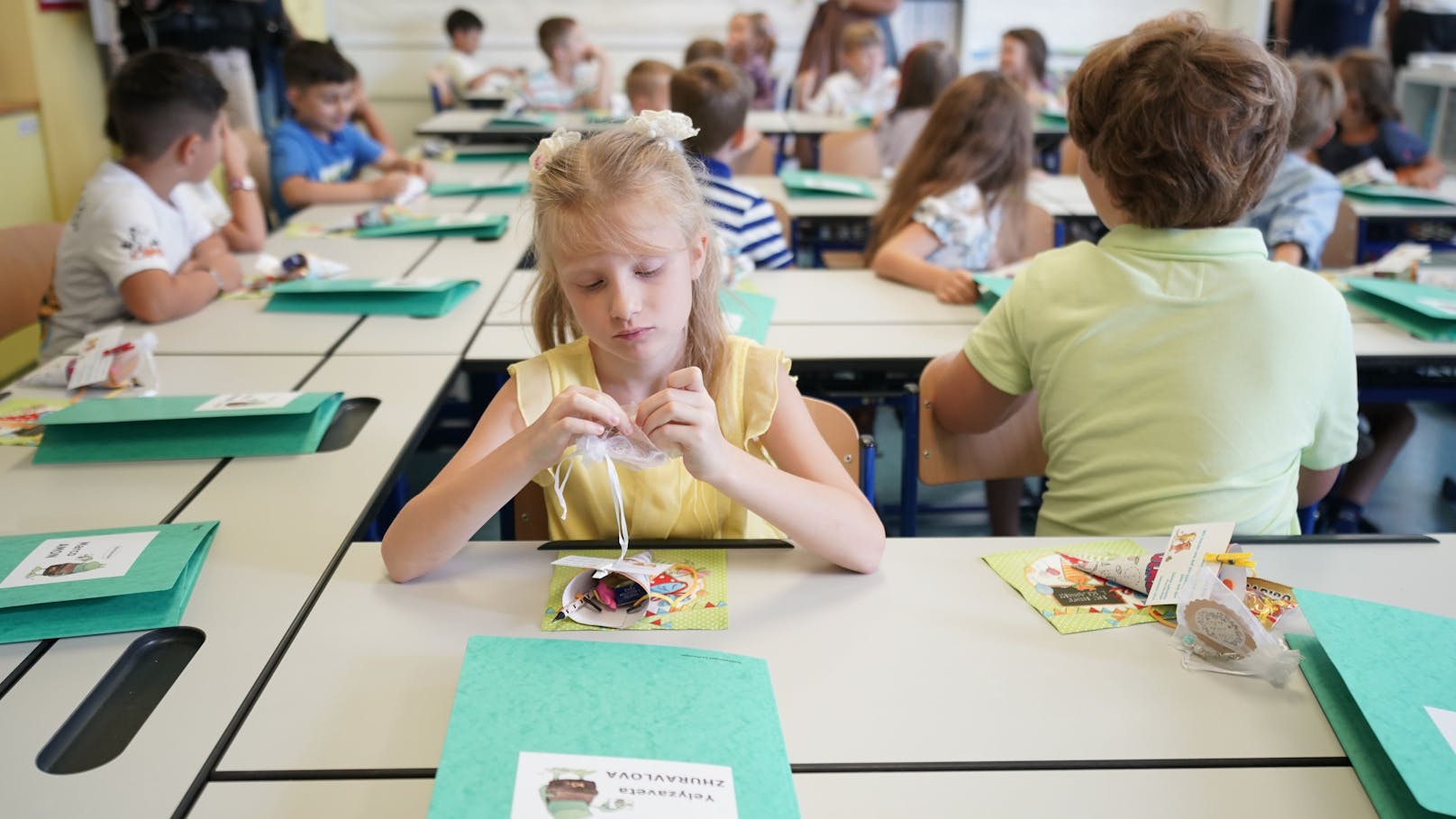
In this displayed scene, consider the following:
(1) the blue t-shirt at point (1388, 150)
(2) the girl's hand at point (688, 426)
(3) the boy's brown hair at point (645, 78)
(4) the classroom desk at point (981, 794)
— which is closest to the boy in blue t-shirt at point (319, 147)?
(3) the boy's brown hair at point (645, 78)

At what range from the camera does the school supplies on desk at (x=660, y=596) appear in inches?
43.4

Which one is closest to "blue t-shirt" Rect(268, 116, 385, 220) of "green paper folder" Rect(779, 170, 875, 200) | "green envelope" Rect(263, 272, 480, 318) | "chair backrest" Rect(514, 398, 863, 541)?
"green envelope" Rect(263, 272, 480, 318)

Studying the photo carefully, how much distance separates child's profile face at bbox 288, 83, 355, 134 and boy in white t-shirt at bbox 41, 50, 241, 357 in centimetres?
118

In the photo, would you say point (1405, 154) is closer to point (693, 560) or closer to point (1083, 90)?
point (1083, 90)

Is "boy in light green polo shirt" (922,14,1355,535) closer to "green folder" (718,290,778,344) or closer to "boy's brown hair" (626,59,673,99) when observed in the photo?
"green folder" (718,290,778,344)

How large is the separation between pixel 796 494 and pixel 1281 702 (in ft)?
1.60

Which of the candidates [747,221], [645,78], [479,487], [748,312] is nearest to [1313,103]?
[747,221]

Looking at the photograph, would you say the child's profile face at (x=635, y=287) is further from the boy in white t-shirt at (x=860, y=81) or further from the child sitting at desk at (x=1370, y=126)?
the boy in white t-shirt at (x=860, y=81)

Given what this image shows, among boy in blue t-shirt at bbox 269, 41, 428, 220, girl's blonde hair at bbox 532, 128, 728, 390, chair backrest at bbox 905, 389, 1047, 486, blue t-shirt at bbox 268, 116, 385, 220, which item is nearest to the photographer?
girl's blonde hair at bbox 532, 128, 728, 390

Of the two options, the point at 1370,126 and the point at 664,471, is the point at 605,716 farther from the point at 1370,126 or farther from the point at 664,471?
the point at 1370,126

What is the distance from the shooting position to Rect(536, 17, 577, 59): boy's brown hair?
5938 mm

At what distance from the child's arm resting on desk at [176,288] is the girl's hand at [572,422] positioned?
1.46 metres

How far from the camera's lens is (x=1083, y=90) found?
151 cm

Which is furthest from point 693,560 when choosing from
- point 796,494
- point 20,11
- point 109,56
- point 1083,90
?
point 109,56
